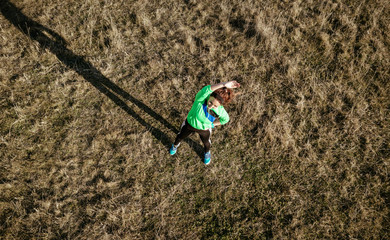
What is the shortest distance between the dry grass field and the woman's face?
1794mm

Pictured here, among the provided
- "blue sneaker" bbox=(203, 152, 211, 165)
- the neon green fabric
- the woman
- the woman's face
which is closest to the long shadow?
"blue sneaker" bbox=(203, 152, 211, 165)

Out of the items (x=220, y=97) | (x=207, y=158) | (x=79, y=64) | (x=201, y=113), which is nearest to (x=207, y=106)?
(x=201, y=113)

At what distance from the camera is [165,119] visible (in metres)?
5.25

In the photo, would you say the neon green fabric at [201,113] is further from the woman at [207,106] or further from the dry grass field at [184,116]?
the dry grass field at [184,116]

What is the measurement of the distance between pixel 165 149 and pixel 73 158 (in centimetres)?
205

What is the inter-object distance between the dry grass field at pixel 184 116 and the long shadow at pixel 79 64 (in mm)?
39

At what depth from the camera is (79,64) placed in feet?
19.4

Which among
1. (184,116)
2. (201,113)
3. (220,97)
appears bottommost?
(184,116)

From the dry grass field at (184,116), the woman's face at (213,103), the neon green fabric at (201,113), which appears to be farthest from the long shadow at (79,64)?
the woman's face at (213,103)

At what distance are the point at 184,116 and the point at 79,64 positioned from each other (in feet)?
11.3

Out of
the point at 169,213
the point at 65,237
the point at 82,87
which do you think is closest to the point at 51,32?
the point at 82,87

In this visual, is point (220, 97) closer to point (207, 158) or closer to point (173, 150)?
point (207, 158)

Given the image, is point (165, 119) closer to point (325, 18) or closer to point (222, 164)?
point (222, 164)

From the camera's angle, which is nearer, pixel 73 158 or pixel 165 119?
pixel 73 158
